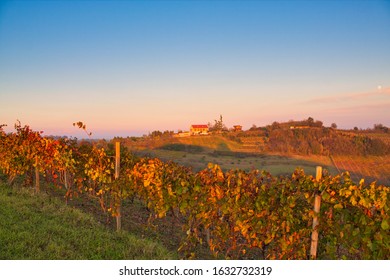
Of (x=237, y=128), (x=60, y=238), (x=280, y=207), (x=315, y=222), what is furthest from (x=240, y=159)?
(x=315, y=222)

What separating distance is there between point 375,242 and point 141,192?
4.98m

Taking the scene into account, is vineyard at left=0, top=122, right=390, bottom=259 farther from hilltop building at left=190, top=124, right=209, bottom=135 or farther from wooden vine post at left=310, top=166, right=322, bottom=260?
hilltop building at left=190, top=124, right=209, bottom=135

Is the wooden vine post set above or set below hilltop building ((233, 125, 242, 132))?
below

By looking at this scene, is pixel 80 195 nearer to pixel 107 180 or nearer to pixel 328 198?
pixel 107 180

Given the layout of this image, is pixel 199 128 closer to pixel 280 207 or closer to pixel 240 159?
pixel 240 159

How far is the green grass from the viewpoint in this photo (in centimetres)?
621

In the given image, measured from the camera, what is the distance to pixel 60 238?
22.6 ft

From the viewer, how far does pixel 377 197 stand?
4.71 meters

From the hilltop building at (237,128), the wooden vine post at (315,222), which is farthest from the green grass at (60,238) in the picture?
the hilltop building at (237,128)

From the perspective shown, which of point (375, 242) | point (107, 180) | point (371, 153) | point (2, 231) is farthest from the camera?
point (371, 153)

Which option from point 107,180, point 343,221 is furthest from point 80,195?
point 343,221

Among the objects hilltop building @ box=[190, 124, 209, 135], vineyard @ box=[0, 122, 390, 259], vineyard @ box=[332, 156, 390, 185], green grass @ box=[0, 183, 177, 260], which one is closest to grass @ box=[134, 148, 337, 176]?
vineyard @ box=[332, 156, 390, 185]

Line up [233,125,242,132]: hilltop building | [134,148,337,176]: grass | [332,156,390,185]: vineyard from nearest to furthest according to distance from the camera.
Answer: [332,156,390,185]: vineyard, [134,148,337,176]: grass, [233,125,242,132]: hilltop building

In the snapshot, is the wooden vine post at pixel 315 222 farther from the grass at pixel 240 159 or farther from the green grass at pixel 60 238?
the grass at pixel 240 159
